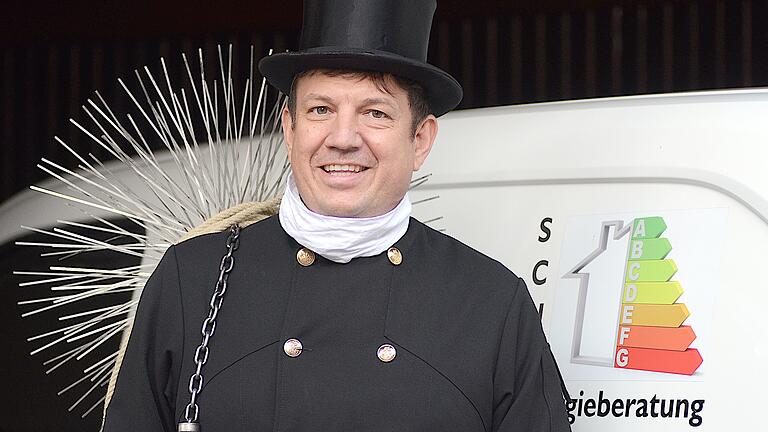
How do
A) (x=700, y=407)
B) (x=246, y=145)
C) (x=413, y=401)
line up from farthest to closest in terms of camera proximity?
(x=246, y=145), (x=700, y=407), (x=413, y=401)

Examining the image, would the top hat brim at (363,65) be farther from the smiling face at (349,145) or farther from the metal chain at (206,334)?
the metal chain at (206,334)

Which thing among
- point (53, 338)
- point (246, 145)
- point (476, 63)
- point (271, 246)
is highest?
point (476, 63)

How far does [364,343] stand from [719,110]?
86cm

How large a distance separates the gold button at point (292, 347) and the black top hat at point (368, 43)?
471 mm

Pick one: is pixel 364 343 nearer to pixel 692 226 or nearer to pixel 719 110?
pixel 692 226

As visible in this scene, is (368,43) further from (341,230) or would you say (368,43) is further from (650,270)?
(650,270)

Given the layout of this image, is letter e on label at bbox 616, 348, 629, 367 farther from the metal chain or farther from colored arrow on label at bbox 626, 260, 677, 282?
the metal chain

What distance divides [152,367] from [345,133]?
52cm

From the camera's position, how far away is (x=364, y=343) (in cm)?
215

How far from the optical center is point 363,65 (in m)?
2.14

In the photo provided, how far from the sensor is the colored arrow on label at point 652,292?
235 centimetres

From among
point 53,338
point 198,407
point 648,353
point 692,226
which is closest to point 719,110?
point 692,226

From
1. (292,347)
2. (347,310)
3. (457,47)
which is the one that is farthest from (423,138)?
(457,47)

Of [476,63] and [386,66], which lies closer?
[386,66]
